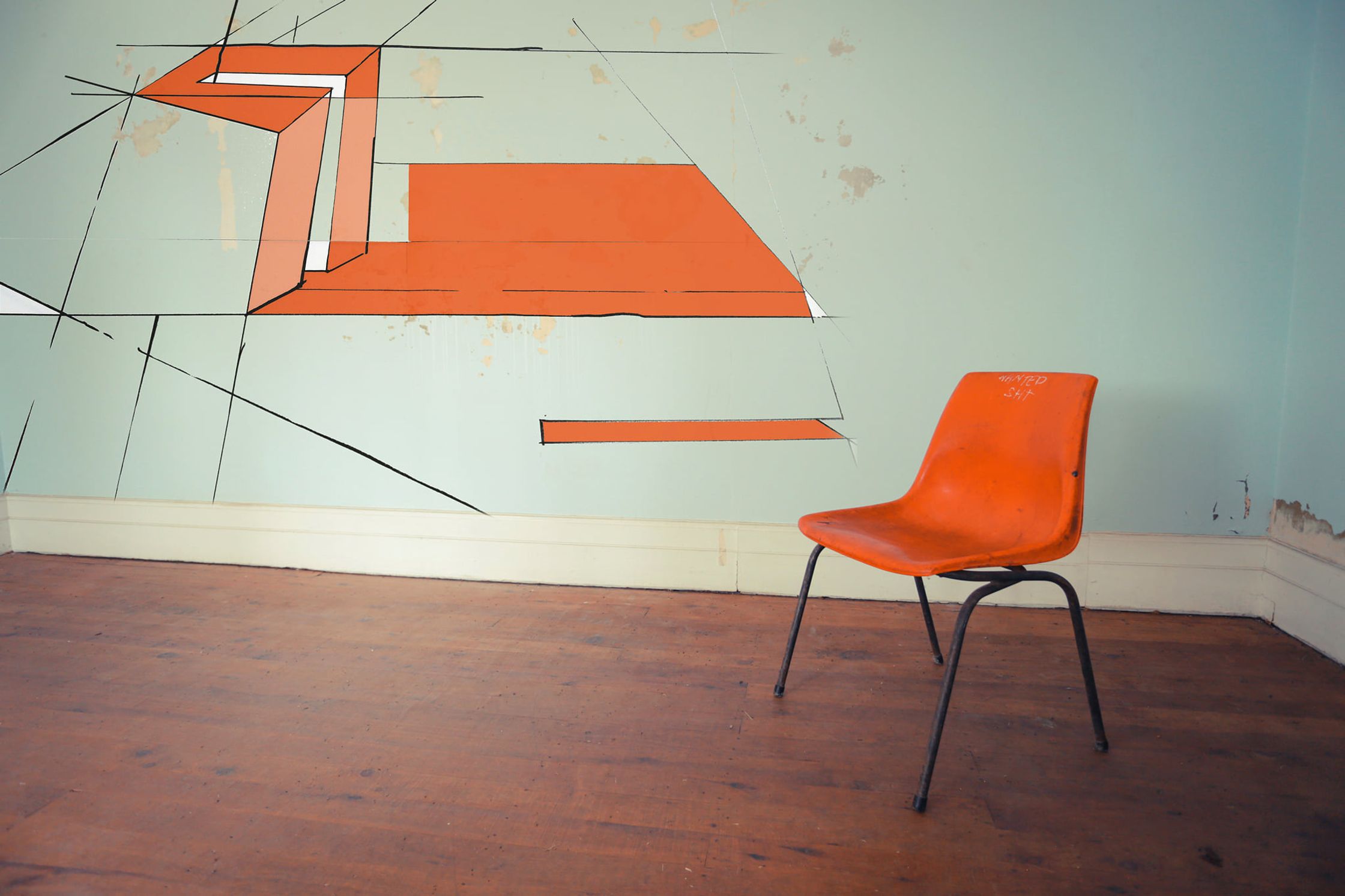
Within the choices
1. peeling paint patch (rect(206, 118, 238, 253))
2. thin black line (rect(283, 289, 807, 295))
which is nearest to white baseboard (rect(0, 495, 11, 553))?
peeling paint patch (rect(206, 118, 238, 253))

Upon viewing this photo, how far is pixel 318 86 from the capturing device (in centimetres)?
256

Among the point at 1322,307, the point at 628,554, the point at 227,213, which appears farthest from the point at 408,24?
the point at 1322,307

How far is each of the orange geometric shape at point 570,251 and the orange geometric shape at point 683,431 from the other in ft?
1.21

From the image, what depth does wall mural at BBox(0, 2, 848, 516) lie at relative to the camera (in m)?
2.46

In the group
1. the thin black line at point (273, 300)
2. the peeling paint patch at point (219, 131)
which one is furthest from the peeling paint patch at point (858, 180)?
the peeling paint patch at point (219, 131)

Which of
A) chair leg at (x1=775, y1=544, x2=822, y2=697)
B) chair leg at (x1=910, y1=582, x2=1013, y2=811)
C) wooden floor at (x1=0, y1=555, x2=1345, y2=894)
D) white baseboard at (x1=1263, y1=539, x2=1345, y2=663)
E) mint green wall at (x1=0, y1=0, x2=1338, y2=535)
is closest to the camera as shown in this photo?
wooden floor at (x1=0, y1=555, x2=1345, y2=894)

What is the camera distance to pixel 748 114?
2391 millimetres

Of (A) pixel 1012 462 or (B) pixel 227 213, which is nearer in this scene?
(A) pixel 1012 462

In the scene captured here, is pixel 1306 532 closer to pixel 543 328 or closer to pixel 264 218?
pixel 543 328

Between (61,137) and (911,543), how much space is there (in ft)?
10.8

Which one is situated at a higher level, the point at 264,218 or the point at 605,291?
the point at 264,218

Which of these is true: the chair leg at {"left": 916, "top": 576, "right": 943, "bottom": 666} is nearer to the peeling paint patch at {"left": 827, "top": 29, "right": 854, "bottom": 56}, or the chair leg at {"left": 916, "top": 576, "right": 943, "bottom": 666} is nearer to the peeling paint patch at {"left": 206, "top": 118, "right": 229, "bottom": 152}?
the peeling paint patch at {"left": 827, "top": 29, "right": 854, "bottom": 56}

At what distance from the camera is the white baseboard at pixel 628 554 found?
2.29 m

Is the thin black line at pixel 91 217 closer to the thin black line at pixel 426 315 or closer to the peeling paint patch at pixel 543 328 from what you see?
the thin black line at pixel 426 315
